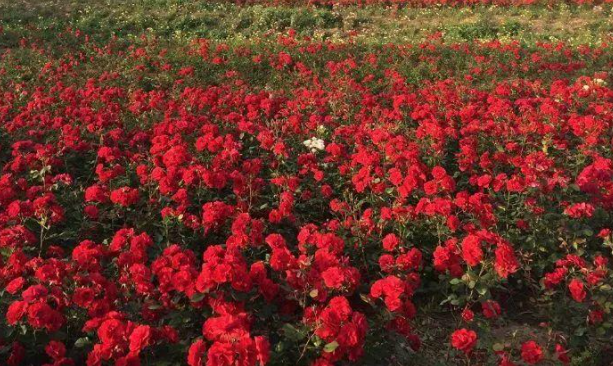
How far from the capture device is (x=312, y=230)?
151 inches

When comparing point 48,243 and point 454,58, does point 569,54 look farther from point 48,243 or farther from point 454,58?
point 48,243

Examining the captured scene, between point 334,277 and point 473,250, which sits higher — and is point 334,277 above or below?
above

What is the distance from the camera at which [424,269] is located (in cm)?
435

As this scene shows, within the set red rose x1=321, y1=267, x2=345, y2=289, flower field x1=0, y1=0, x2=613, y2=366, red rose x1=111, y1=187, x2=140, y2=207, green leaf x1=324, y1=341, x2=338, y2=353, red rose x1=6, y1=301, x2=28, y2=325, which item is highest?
red rose x1=6, y1=301, x2=28, y2=325

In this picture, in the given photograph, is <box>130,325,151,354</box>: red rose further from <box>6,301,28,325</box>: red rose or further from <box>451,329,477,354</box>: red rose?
<box>451,329,477,354</box>: red rose

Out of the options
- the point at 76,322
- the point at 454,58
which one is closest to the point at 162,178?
the point at 76,322

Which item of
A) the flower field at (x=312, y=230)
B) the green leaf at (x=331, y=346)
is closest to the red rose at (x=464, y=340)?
the flower field at (x=312, y=230)

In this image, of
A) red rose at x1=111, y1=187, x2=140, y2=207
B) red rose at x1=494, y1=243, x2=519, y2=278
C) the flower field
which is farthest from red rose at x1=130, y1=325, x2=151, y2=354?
red rose at x1=494, y1=243, x2=519, y2=278

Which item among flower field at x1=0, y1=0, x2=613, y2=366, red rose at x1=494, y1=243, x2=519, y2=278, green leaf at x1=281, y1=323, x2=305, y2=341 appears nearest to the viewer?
green leaf at x1=281, y1=323, x2=305, y2=341

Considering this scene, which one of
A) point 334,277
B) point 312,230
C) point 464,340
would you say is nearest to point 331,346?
point 334,277

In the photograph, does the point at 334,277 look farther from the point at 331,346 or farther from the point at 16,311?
the point at 16,311

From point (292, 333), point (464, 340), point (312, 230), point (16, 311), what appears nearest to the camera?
point (16, 311)

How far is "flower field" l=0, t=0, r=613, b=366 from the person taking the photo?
2938 millimetres

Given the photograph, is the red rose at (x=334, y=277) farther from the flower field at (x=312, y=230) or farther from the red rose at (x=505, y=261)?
the red rose at (x=505, y=261)
